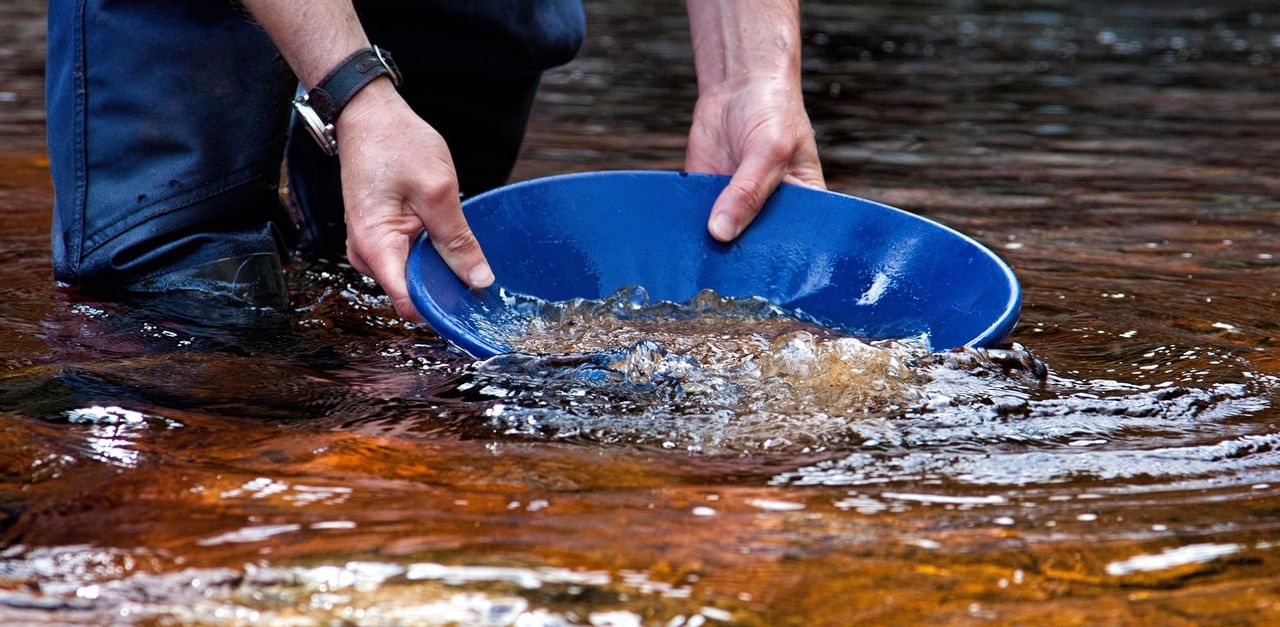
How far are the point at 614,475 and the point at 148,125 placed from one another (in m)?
1.18

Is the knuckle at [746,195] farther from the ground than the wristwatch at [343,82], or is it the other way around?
the wristwatch at [343,82]

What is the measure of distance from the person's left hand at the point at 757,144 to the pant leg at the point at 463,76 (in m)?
0.57

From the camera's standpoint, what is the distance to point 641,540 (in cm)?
127

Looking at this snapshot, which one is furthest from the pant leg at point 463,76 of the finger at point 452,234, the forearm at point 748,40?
the finger at point 452,234

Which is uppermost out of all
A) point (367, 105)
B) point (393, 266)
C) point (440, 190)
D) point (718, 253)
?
point (367, 105)

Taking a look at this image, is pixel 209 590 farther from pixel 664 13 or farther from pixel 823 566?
pixel 664 13

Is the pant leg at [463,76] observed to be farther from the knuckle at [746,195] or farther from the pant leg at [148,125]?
the knuckle at [746,195]

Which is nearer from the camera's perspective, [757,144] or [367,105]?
[367,105]

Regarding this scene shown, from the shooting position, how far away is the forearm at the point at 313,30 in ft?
6.22

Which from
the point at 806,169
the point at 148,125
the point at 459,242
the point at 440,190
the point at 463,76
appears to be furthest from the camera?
the point at 463,76

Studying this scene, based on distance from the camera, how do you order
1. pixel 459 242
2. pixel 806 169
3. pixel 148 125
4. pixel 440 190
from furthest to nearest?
1. pixel 806 169
2. pixel 148 125
3. pixel 459 242
4. pixel 440 190

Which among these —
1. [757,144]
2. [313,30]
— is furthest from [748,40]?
[313,30]

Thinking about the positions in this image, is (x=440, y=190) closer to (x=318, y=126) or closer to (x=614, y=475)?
(x=318, y=126)

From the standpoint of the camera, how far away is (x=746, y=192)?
221 cm
